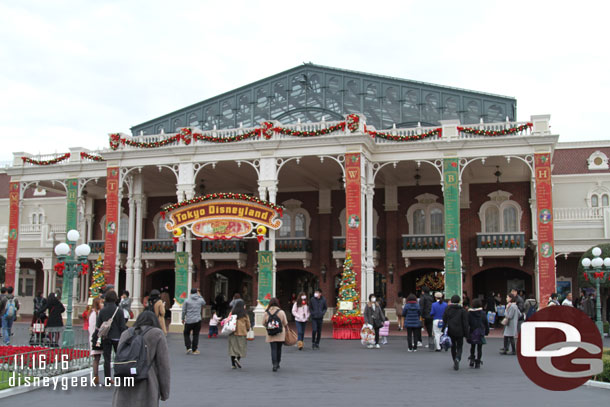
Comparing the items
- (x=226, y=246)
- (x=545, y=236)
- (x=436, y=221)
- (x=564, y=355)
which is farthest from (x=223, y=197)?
(x=564, y=355)

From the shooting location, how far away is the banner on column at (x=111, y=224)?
28141 mm

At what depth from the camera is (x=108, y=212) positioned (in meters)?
28.7

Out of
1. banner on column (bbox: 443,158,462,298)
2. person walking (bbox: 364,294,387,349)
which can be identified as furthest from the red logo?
banner on column (bbox: 443,158,462,298)

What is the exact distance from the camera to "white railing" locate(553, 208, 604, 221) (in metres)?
28.4

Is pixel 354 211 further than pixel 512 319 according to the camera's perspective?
Yes

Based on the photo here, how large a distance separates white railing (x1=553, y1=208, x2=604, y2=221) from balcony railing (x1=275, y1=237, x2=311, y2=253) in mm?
11729

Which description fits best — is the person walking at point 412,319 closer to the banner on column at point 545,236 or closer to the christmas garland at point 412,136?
the banner on column at point 545,236

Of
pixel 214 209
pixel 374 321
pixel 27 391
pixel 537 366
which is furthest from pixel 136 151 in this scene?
pixel 537 366

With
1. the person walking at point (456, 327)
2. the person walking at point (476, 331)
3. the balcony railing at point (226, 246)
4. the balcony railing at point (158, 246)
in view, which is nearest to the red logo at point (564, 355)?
the person walking at point (456, 327)

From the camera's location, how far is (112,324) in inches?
454

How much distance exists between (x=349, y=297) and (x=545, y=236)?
7.98 meters

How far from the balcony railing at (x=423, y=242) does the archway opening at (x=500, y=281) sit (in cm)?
354

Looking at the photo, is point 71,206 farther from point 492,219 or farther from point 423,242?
point 492,219

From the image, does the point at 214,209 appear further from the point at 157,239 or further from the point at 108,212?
the point at 157,239
